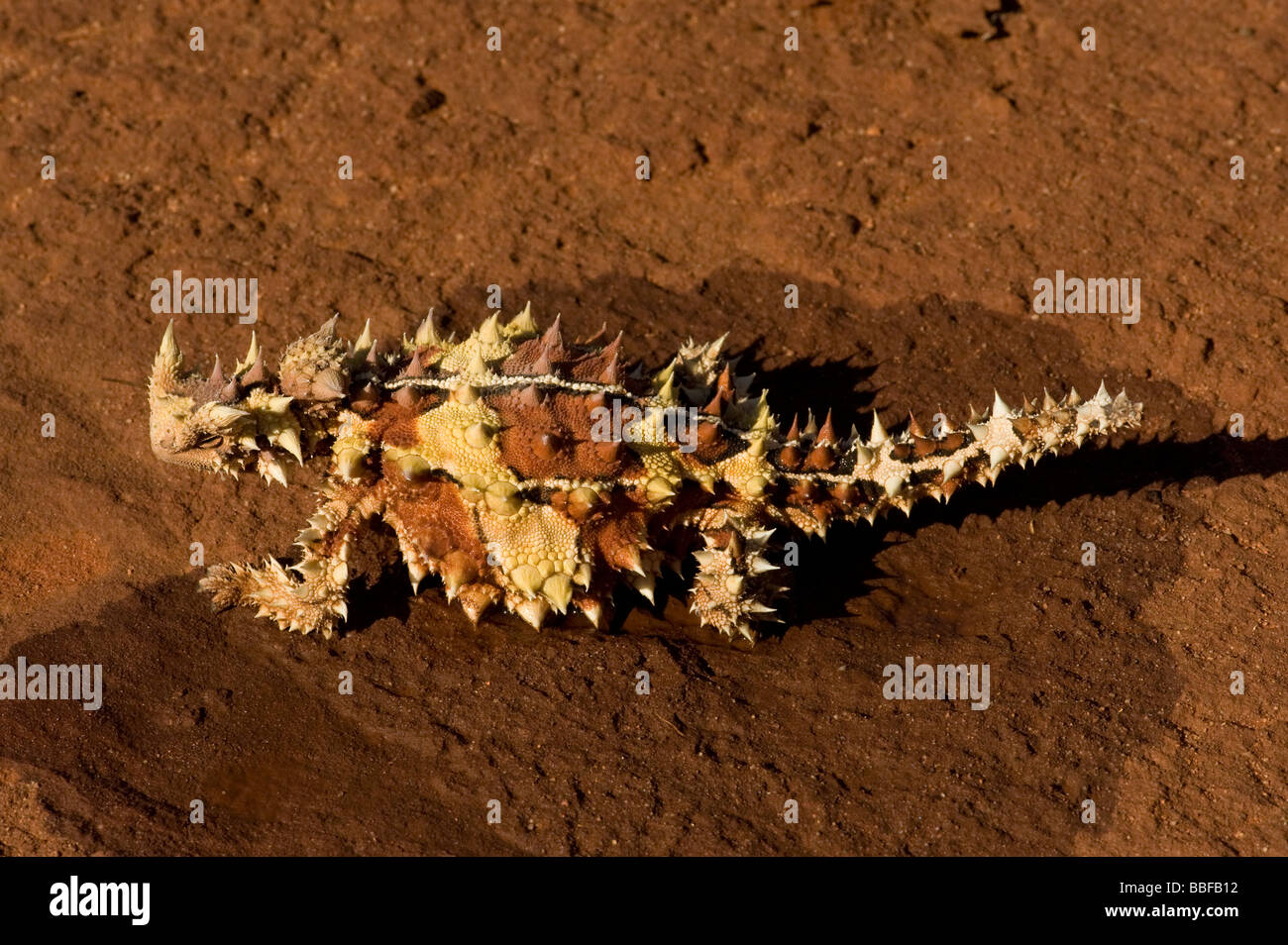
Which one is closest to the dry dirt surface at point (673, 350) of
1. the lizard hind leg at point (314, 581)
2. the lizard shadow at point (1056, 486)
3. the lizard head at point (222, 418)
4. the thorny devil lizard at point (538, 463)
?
the lizard shadow at point (1056, 486)

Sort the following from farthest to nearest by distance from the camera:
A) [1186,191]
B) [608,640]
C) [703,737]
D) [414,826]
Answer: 1. [1186,191]
2. [608,640]
3. [703,737]
4. [414,826]

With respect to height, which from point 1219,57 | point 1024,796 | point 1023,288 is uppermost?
point 1219,57

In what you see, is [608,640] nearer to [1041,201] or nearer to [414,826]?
[414,826]

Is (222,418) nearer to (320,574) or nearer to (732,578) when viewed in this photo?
(320,574)

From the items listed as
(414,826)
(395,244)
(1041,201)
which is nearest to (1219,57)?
(1041,201)

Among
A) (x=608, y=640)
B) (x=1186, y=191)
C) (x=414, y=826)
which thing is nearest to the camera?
(x=414, y=826)

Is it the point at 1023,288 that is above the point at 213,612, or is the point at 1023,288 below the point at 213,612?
above

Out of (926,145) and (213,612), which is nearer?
(213,612)
